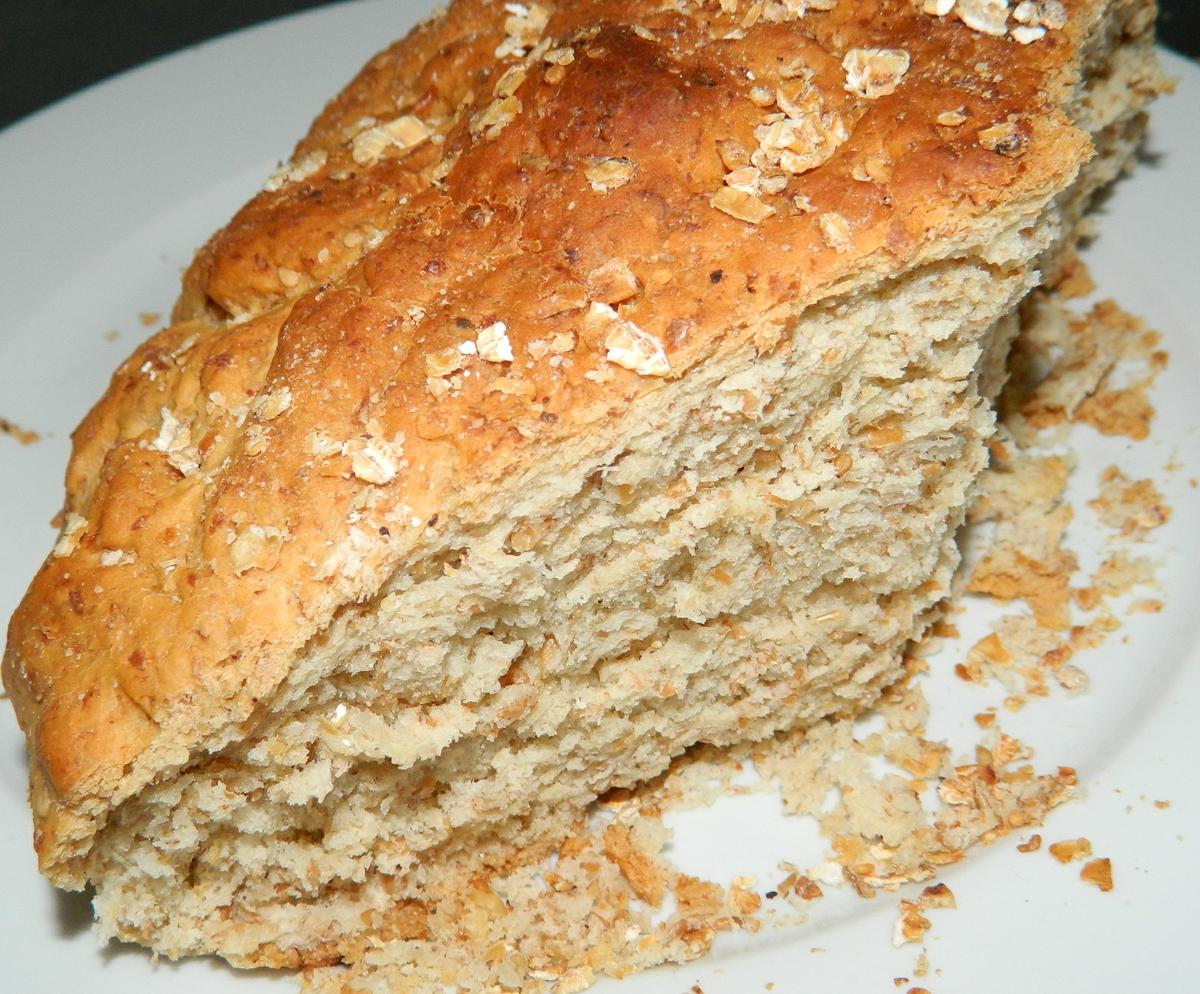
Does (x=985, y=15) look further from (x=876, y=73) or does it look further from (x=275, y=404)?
(x=275, y=404)

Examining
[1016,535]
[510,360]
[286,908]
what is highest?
[510,360]

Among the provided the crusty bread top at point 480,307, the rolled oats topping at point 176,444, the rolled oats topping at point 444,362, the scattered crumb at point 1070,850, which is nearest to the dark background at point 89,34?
the crusty bread top at point 480,307

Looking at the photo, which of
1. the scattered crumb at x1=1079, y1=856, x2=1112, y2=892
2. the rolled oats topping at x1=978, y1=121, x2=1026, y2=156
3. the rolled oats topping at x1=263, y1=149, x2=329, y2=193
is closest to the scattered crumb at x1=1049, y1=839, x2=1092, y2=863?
the scattered crumb at x1=1079, y1=856, x2=1112, y2=892

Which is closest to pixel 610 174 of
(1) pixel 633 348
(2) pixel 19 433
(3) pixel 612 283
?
(3) pixel 612 283

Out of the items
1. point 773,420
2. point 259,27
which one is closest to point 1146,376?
point 773,420

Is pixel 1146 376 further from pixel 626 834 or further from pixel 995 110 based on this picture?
pixel 626 834

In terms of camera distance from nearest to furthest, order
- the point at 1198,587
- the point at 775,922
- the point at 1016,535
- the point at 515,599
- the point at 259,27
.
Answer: the point at 515,599 < the point at 775,922 < the point at 1198,587 < the point at 1016,535 < the point at 259,27

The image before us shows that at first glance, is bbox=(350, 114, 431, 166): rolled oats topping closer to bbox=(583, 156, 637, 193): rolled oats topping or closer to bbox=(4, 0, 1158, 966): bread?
bbox=(4, 0, 1158, 966): bread
